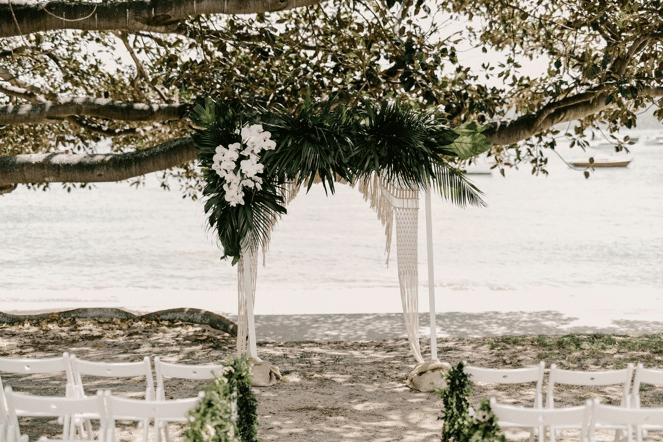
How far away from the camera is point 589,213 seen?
51750mm

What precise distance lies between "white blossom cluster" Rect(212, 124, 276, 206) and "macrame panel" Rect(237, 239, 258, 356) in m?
0.66

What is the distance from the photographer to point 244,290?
352 inches

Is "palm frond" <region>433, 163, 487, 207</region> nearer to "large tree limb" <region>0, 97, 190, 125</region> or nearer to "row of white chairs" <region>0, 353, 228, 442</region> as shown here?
"row of white chairs" <region>0, 353, 228, 442</region>

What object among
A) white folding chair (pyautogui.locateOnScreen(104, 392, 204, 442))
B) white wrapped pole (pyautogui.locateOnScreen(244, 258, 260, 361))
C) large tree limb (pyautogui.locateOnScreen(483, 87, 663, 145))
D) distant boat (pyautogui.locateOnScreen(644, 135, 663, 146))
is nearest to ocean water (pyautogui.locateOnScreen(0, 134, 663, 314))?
white wrapped pole (pyautogui.locateOnScreen(244, 258, 260, 361))

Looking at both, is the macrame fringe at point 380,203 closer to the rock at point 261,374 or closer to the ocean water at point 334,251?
the rock at point 261,374

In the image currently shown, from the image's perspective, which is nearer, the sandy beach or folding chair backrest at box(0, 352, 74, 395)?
folding chair backrest at box(0, 352, 74, 395)

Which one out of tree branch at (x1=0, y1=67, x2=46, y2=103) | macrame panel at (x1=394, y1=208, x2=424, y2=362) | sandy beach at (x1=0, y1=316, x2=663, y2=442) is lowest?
sandy beach at (x1=0, y1=316, x2=663, y2=442)

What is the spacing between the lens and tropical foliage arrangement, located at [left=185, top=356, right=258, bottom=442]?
15.1 ft

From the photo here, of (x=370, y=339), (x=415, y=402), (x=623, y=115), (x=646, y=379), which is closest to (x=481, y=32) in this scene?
(x=623, y=115)

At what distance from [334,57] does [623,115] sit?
3.61 metres

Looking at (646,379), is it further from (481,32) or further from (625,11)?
(481,32)

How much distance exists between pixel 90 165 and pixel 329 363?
12.9 feet

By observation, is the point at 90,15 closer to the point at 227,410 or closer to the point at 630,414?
the point at 227,410

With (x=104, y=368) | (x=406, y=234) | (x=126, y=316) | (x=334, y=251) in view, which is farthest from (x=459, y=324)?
(x=334, y=251)
